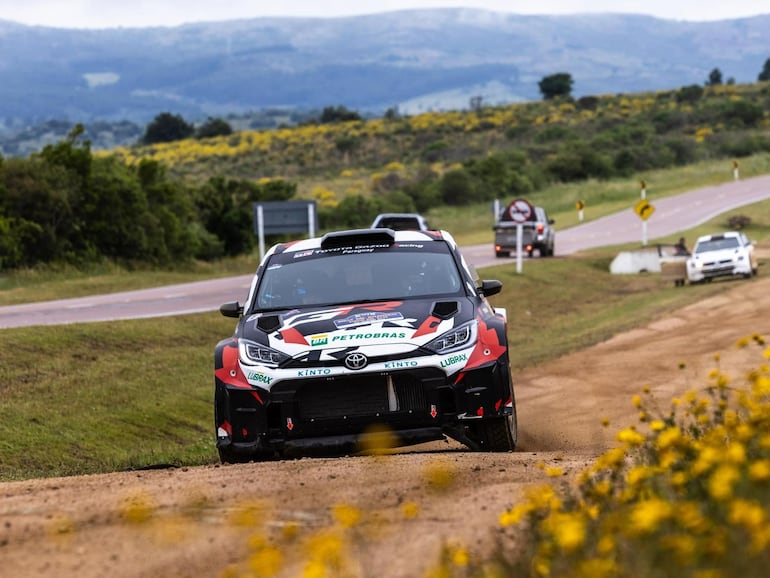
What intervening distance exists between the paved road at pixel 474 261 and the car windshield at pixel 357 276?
1356 cm

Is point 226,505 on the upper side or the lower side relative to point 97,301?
upper

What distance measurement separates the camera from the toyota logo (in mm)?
A: 8820

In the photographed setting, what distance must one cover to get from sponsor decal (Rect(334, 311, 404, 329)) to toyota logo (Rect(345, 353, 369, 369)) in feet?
1.17

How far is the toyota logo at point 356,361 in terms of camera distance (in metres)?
8.82

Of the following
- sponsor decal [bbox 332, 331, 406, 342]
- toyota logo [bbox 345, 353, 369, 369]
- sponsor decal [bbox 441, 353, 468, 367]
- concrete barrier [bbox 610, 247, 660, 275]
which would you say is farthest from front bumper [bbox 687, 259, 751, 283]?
toyota logo [bbox 345, 353, 369, 369]

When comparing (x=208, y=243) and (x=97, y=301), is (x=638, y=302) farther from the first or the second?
(x=208, y=243)

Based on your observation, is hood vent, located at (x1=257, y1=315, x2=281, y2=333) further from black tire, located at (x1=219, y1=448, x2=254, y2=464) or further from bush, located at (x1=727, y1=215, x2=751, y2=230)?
bush, located at (x1=727, y1=215, x2=751, y2=230)

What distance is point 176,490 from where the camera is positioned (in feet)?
23.2

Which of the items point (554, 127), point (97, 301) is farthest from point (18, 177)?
point (554, 127)

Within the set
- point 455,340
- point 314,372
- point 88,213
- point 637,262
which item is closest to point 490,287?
point 455,340

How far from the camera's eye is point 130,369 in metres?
17.6

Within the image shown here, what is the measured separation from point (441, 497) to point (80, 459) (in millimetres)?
6696

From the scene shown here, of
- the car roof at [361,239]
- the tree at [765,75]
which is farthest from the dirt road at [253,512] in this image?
the tree at [765,75]

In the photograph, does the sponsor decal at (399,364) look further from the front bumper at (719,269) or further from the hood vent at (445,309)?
the front bumper at (719,269)
